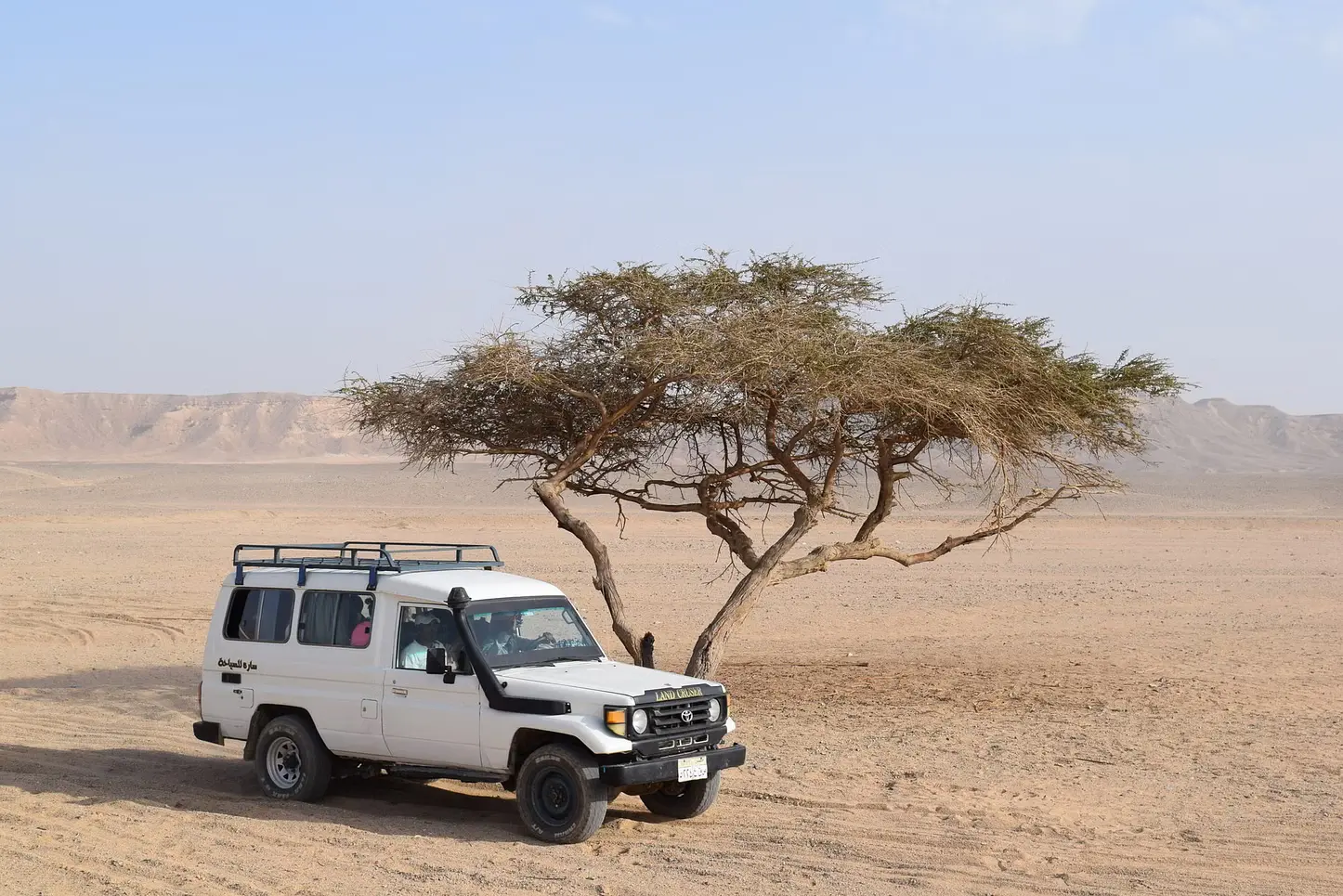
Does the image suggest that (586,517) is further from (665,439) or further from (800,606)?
(665,439)

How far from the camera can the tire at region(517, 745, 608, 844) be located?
9.55 m

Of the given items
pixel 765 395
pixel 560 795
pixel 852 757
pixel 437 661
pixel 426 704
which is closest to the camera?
pixel 560 795

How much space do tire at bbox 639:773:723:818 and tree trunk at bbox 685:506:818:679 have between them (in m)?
5.46

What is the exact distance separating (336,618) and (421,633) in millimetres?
883

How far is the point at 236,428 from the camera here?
154 metres

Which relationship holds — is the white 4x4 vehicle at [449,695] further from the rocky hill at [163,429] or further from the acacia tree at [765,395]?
the rocky hill at [163,429]

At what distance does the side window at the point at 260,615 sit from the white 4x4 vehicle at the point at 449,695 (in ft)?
0.04

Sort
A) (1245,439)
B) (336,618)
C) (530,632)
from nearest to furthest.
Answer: (530,632) < (336,618) < (1245,439)

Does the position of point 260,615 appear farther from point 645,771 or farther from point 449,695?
point 645,771

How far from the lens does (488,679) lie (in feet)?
32.9

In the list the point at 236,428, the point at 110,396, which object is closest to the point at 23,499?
the point at 236,428

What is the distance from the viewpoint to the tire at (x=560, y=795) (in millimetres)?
9547

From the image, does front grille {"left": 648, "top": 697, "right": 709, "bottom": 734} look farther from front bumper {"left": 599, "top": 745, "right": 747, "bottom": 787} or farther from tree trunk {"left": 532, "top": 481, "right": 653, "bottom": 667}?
tree trunk {"left": 532, "top": 481, "right": 653, "bottom": 667}

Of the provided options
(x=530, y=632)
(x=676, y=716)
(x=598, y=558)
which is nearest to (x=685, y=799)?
(x=676, y=716)
